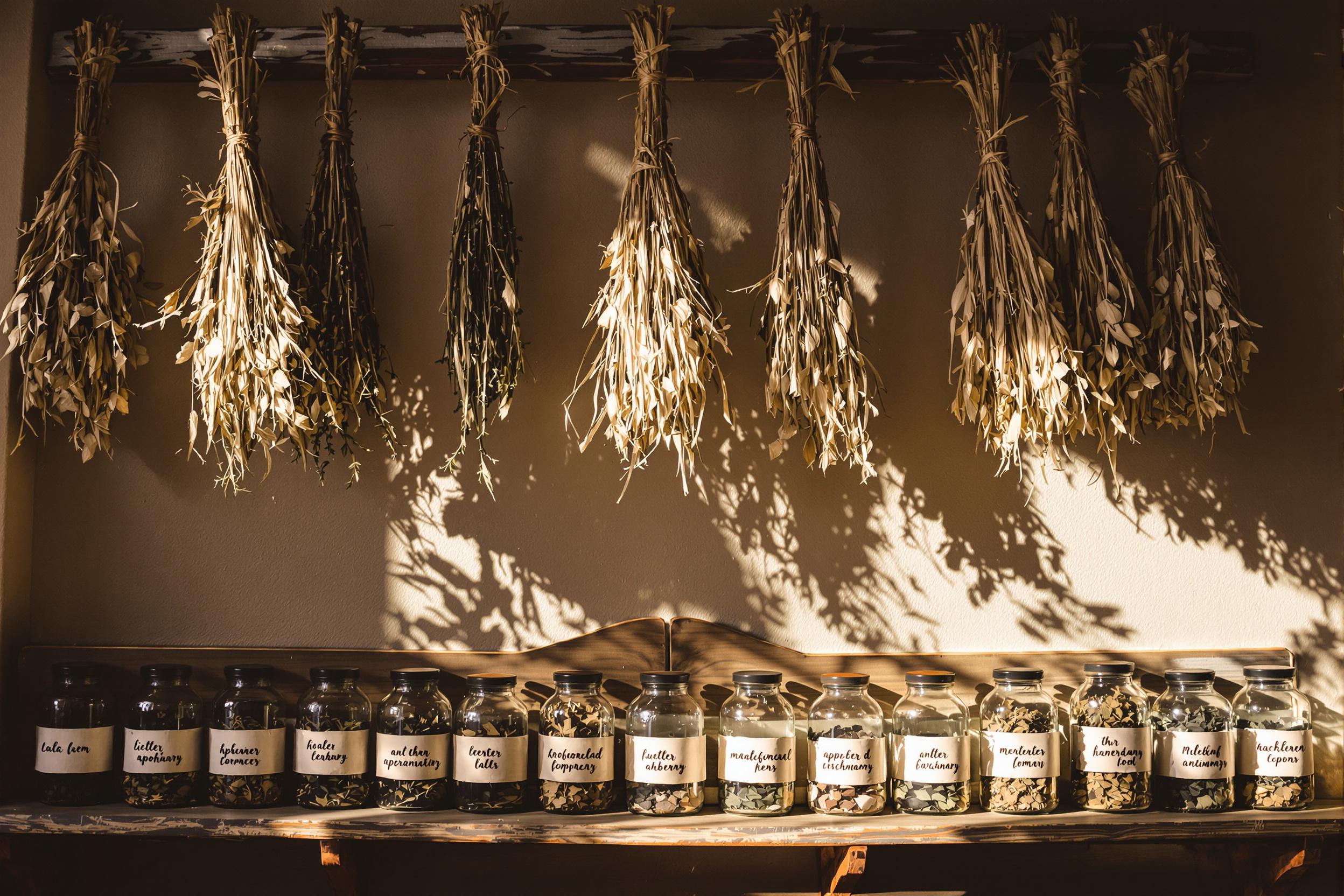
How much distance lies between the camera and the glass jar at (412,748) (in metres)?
1.61

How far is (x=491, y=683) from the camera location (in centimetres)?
163

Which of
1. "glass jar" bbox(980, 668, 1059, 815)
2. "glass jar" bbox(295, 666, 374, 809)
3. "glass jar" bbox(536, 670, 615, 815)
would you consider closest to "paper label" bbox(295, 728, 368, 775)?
"glass jar" bbox(295, 666, 374, 809)

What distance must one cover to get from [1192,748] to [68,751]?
6.25ft

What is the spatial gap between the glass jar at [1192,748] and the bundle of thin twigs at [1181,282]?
1.53 feet

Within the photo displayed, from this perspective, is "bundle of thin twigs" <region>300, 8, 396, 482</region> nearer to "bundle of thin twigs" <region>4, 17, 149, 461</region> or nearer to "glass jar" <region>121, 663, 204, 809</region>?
"bundle of thin twigs" <region>4, 17, 149, 461</region>

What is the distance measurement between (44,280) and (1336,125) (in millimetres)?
2446

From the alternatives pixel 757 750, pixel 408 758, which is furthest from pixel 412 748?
pixel 757 750

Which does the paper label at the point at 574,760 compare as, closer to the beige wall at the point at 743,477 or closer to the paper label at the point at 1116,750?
the beige wall at the point at 743,477

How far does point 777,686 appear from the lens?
1.65m

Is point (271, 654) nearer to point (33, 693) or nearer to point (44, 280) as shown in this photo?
point (33, 693)

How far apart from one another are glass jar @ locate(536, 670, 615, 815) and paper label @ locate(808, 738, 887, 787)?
0.35m

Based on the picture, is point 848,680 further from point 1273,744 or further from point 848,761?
point 1273,744

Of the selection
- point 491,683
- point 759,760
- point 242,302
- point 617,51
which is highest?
point 617,51

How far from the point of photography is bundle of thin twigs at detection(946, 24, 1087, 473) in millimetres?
1622
